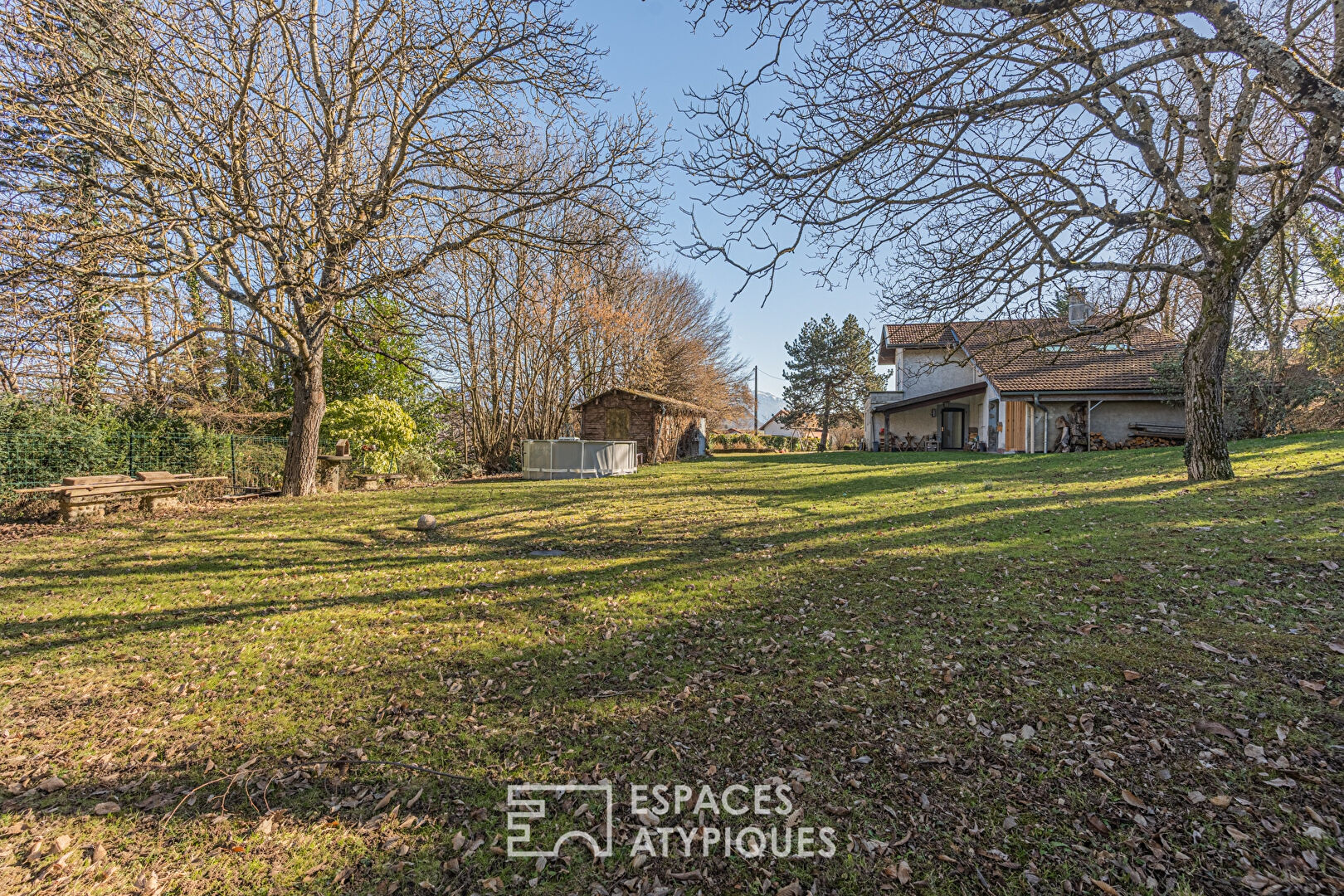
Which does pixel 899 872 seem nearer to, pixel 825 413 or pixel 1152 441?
pixel 1152 441

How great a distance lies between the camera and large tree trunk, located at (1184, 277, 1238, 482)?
27.3 feet

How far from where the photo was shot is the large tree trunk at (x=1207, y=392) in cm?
832

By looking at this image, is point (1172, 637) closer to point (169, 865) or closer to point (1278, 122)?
point (169, 865)

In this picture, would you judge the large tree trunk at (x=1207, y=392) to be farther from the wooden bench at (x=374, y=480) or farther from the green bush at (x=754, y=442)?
the green bush at (x=754, y=442)

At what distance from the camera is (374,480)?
15.4 m

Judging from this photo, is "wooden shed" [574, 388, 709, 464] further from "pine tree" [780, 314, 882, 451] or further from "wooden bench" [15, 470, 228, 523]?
"pine tree" [780, 314, 882, 451]

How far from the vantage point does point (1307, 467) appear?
8820 millimetres

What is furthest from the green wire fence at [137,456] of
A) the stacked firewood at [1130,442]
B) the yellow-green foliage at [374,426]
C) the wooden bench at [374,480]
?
the stacked firewood at [1130,442]

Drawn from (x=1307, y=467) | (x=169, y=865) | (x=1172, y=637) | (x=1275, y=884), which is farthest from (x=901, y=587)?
(x=1307, y=467)

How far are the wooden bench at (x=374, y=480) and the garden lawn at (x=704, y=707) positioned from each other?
7937 mm

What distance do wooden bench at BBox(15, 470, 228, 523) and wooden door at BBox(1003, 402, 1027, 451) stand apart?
26502 mm

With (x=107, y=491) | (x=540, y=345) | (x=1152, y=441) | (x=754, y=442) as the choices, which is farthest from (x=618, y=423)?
(x=754, y=442)

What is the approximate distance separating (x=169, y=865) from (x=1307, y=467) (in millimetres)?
14177

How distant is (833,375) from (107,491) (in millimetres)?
46255
